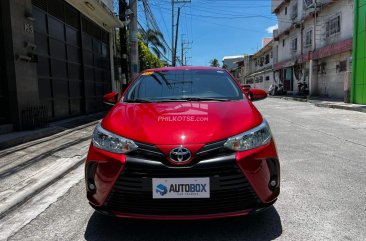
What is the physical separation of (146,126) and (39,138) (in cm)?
614

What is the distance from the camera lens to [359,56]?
18141 millimetres

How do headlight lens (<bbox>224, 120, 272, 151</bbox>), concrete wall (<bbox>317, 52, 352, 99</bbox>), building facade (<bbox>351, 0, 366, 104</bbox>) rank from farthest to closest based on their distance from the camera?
1. concrete wall (<bbox>317, 52, 352, 99</bbox>)
2. building facade (<bbox>351, 0, 366, 104</bbox>)
3. headlight lens (<bbox>224, 120, 272, 151</bbox>)

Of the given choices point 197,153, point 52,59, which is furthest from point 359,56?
point 197,153

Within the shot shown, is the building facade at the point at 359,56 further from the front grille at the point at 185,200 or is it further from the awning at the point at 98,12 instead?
the front grille at the point at 185,200

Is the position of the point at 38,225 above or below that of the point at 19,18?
below

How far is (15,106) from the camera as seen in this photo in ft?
28.6

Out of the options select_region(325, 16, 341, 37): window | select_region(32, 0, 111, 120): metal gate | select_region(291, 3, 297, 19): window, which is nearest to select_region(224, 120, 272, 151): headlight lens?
select_region(32, 0, 111, 120): metal gate

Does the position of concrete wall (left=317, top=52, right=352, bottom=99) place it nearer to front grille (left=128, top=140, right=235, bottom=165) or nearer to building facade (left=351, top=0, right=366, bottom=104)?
building facade (left=351, top=0, right=366, bottom=104)

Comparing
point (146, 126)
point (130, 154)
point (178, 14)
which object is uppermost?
point (178, 14)

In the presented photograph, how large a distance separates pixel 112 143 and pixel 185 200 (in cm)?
78

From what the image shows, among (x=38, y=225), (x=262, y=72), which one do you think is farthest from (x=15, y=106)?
(x=262, y=72)

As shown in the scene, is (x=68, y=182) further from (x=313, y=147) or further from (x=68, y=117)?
(x=68, y=117)

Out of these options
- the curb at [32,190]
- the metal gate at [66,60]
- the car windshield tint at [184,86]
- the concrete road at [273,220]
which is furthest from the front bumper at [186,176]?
the metal gate at [66,60]

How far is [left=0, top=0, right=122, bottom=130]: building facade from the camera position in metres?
8.70
